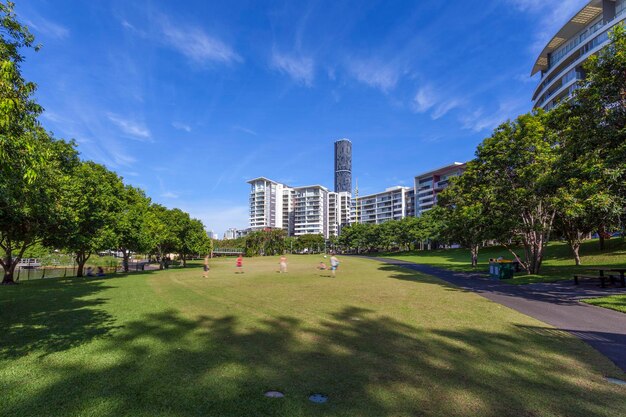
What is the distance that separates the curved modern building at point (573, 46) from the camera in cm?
5144

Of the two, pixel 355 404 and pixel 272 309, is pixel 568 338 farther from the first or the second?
pixel 272 309

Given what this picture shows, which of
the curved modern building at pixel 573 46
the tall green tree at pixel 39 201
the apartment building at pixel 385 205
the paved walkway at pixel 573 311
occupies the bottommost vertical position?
the paved walkway at pixel 573 311

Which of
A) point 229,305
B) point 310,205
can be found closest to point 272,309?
point 229,305

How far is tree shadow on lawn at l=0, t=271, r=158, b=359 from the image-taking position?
6.84 m

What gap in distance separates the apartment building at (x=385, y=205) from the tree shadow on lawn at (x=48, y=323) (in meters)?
127

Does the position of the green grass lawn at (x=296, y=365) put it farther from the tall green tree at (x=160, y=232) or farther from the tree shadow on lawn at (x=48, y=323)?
the tall green tree at (x=160, y=232)

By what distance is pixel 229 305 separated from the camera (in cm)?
1207

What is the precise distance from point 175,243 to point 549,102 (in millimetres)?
70900

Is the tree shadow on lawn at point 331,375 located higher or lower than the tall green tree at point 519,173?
lower

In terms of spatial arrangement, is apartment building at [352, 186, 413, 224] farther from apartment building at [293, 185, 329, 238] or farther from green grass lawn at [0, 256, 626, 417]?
green grass lawn at [0, 256, 626, 417]

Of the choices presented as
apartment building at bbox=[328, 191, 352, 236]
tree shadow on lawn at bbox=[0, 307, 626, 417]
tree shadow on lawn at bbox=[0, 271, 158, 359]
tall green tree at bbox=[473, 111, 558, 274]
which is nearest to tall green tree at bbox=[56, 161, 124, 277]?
tree shadow on lawn at bbox=[0, 271, 158, 359]

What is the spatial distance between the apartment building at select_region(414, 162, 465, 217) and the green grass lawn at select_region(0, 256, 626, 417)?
106 metres

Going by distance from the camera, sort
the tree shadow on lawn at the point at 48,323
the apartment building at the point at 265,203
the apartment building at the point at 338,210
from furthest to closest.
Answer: the apartment building at the point at 338,210, the apartment building at the point at 265,203, the tree shadow on lawn at the point at 48,323

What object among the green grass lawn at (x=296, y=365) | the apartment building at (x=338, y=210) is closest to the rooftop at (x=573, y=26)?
the green grass lawn at (x=296, y=365)
